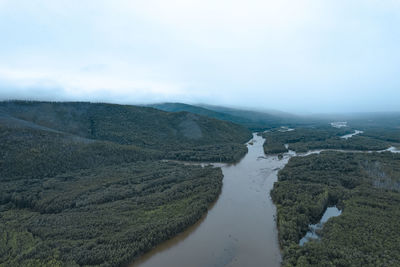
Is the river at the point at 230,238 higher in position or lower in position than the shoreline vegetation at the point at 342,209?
lower

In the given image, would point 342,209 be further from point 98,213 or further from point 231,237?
point 98,213

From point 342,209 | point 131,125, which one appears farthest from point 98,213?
point 131,125

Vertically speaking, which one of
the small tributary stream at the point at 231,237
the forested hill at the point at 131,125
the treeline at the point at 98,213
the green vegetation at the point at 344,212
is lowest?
the small tributary stream at the point at 231,237

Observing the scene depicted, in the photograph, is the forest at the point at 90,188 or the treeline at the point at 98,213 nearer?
the treeline at the point at 98,213

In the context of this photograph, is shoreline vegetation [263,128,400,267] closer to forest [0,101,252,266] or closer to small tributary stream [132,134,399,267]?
small tributary stream [132,134,399,267]

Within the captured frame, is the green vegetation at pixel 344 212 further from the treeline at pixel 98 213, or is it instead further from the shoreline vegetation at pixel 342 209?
the treeline at pixel 98 213

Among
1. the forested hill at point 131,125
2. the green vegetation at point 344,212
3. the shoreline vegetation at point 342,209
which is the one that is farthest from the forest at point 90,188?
the shoreline vegetation at point 342,209

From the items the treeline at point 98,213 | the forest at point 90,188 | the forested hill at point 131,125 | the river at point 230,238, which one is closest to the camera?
the treeline at point 98,213
